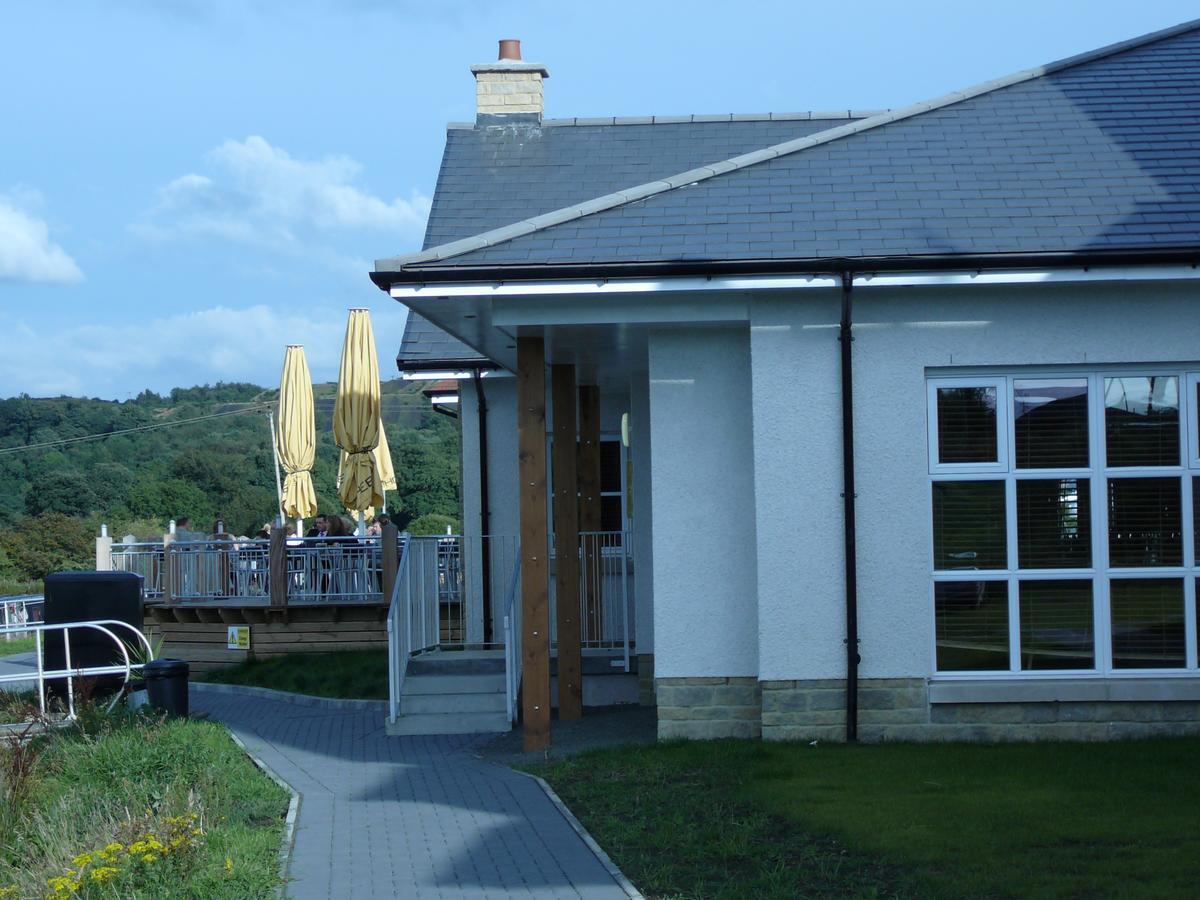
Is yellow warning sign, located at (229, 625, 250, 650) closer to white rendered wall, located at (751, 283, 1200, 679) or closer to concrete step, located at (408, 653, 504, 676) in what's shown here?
concrete step, located at (408, 653, 504, 676)

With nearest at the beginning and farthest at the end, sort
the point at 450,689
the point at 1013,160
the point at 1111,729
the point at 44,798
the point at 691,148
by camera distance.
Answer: the point at 44,798
the point at 1111,729
the point at 1013,160
the point at 450,689
the point at 691,148

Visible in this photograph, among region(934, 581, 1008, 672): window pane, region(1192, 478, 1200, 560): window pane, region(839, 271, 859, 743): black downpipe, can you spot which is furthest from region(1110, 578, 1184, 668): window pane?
region(839, 271, 859, 743): black downpipe

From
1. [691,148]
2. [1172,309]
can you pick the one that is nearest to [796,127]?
[691,148]

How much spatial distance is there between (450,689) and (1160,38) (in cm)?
1014

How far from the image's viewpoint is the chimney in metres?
20.7

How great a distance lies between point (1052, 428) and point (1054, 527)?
792mm

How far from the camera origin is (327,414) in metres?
105

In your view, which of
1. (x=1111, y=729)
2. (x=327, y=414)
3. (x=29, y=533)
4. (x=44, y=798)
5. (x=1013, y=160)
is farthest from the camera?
(x=327, y=414)

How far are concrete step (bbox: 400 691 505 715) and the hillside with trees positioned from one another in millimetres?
33332

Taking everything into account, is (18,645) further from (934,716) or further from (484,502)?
(934,716)

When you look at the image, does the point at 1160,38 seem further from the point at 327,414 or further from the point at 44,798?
the point at 327,414

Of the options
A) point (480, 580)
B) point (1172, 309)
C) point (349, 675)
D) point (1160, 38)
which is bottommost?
point (349, 675)

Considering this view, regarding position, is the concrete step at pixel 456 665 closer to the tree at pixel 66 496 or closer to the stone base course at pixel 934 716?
the stone base course at pixel 934 716

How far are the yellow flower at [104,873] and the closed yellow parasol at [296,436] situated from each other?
18.6 m
